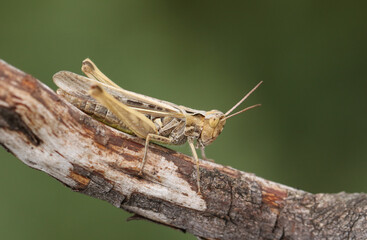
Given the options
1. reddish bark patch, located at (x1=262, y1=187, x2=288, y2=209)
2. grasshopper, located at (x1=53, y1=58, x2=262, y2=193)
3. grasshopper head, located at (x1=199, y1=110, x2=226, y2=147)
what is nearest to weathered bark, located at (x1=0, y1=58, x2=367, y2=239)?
reddish bark patch, located at (x1=262, y1=187, x2=288, y2=209)

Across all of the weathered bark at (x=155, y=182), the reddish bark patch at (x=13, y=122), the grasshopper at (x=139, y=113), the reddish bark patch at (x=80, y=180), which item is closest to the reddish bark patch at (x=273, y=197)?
the weathered bark at (x=155, y=182)

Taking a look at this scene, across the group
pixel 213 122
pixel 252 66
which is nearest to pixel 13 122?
pixel 213 122

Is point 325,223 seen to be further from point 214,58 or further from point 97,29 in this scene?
point 97,29

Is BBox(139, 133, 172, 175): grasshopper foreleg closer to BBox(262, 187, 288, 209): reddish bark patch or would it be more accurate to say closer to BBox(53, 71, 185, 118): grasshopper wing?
BBox(53, 71, 185, 118): grasshopper wing

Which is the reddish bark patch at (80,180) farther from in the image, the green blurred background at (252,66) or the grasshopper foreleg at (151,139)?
the green blurred background at (252,66)

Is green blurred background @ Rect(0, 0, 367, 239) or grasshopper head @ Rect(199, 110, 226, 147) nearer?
grasshopper head @ Rect(199, 110, 226, 147)

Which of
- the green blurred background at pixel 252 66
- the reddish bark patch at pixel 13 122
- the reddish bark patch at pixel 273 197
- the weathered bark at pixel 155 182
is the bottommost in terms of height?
the reddish bark patch at pixel 13 122
